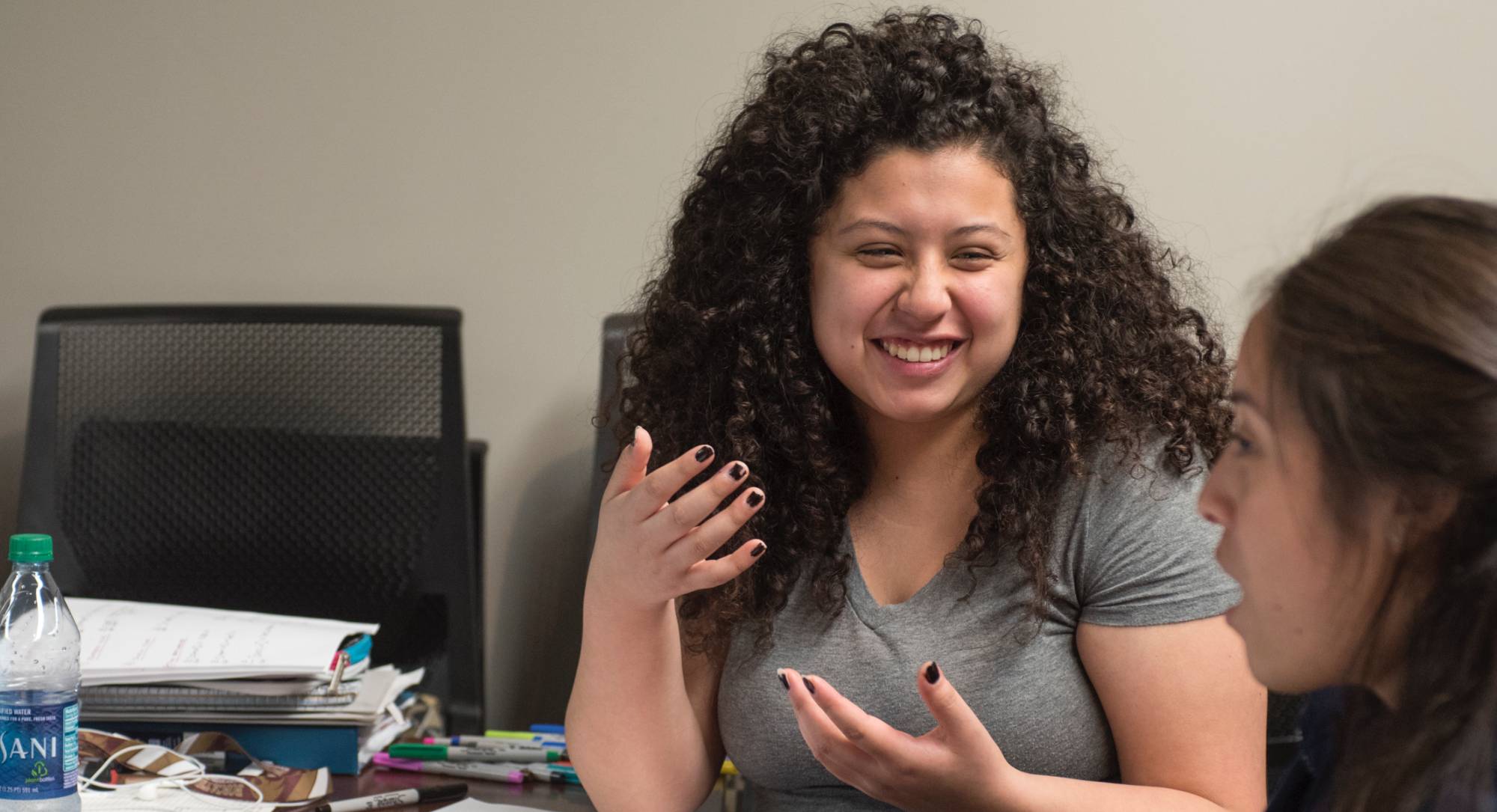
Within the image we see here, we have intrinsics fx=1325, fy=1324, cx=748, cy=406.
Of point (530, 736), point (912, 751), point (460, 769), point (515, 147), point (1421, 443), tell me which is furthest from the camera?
point (515, 147)

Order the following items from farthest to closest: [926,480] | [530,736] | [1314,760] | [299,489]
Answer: [299,489]
[530,736]
[926,480]
[1314,760]

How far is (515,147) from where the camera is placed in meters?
1.88

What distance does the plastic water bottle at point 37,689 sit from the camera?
41.1 inches

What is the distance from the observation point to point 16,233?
197 cm

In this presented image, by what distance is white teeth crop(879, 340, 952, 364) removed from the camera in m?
1.21

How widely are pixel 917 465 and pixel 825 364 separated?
0.45 ft

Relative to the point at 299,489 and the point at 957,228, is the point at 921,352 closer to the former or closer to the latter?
the point at 957,228

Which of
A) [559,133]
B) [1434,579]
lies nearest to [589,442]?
[559,133]

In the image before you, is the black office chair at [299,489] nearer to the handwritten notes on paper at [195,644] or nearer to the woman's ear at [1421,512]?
the handwritten notes on paper at [195,644]

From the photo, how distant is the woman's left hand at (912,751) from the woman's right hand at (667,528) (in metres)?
0.12

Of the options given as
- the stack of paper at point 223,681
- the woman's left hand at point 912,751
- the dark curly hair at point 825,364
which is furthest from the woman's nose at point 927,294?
the stack of paper at point 223,681

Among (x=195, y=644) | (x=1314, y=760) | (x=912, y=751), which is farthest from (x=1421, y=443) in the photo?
(x=195, y=644)

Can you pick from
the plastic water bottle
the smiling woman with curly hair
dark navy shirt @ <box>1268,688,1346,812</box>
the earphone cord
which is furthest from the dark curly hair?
the plastic water bottle

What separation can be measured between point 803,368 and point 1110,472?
32 centimetres
